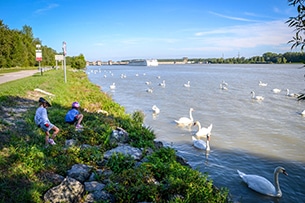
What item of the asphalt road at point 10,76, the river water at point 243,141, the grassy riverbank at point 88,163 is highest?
the asphalt road at point 10,76

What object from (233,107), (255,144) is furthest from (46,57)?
(255,144)

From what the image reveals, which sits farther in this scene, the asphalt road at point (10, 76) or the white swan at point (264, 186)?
the asphalt road at point (10, 76)

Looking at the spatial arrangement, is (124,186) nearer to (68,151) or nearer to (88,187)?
(88,187)

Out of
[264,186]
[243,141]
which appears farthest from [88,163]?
[243,141]

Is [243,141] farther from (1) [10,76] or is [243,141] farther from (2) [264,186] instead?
(1) [10,76]

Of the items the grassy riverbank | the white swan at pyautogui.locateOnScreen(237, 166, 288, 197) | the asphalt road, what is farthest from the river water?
the asphalt road

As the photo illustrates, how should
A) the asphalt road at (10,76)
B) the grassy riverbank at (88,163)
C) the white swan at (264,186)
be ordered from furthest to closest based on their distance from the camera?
the asphalt road at (10,76), the white swan at (264,186), the grassy riverbank at (88,163)

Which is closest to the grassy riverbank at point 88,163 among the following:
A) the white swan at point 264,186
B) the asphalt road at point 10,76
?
the white swan at point 264,186

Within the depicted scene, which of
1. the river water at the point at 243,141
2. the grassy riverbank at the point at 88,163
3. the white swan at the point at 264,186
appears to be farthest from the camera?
the river water at the point at 243,141

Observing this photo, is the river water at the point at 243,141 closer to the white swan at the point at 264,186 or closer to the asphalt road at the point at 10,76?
the white swan at the point at 264,186

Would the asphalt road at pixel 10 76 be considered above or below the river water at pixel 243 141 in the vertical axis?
above

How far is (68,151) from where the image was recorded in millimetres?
6879

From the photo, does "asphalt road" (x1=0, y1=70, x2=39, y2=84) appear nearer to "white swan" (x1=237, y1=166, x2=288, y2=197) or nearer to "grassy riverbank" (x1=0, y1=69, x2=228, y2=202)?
"grassy riverbank" (x1=0, y1=69, x2=228, y2=202)

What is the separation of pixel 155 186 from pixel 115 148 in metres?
2.49
